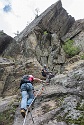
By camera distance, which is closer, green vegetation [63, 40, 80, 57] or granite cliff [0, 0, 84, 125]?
granite cliff [0, 0, 84, 125]

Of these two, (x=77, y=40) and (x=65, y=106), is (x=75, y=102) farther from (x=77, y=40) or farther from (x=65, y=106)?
(x=77, y=40)

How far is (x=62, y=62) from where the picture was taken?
3778 centimetres

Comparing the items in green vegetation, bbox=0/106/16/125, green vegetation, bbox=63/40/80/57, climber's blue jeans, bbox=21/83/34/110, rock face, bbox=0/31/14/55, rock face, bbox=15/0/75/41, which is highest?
rock face, bbox=15/0/75/41

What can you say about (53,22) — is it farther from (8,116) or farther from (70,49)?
(8,116)

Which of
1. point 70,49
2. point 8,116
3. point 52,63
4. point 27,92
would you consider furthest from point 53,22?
point 8,116

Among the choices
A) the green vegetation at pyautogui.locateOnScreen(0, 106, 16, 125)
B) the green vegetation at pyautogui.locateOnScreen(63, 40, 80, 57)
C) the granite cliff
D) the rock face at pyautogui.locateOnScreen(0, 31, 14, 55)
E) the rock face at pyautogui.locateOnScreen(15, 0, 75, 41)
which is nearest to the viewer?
the granite cliff

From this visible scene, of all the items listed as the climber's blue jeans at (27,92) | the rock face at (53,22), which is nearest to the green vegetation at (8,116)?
the climber's blue jeans at (27,92)

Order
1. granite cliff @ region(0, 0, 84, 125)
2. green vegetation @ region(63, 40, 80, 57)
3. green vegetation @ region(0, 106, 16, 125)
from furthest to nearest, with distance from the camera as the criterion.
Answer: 1. green vegetation @ region(63, 40, 80, 57)
2. green vegetation @ region(0, 106, 16, 125)
3. granite cliff @ region(0, 0, 84, 125)

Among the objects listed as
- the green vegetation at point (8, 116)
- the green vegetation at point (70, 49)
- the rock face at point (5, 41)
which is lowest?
the green vegetation at point (8, 116)

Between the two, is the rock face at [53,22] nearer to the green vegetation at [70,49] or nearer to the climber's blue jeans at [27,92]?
the green vegetation at [70,49]

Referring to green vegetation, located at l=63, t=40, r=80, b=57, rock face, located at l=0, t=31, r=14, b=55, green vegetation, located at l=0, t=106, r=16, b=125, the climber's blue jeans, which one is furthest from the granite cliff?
the climber's blue jeans

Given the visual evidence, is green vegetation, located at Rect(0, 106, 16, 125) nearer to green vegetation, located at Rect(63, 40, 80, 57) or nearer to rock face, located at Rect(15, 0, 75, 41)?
green vegetation, located at Rect(63, 40, 80, 57)

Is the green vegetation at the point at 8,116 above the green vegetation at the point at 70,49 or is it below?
below

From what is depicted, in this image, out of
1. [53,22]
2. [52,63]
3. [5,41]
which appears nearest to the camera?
[52,63]
